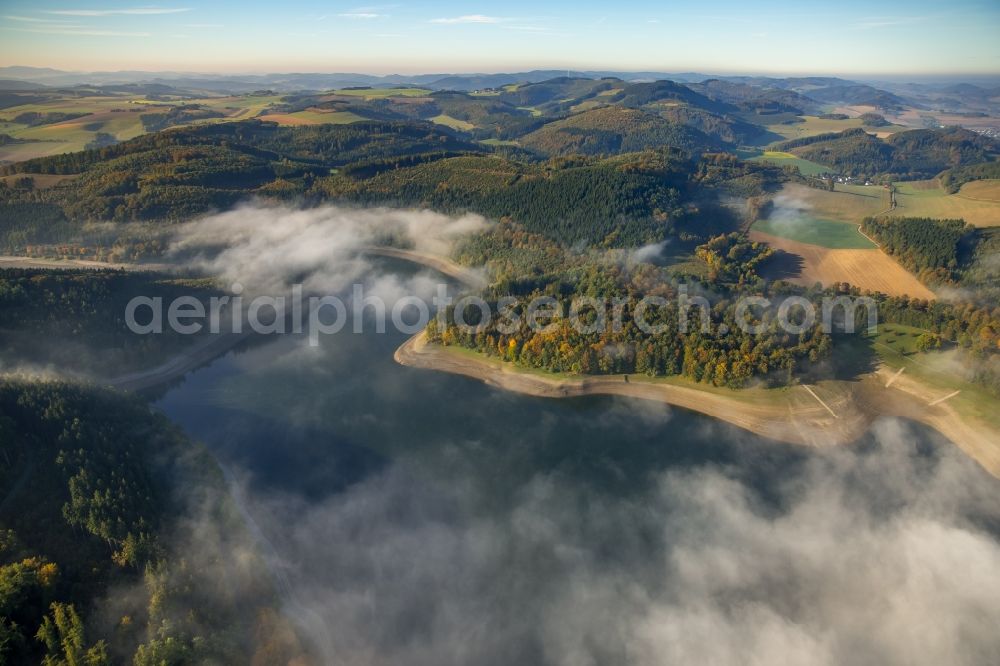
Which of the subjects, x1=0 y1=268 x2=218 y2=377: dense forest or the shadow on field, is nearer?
x1=0 y1=268 x2=218 y2=377: dense forest

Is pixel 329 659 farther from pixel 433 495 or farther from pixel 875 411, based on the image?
pixel 875 411

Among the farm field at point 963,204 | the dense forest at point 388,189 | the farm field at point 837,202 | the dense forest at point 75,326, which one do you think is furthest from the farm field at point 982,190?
the dense forest at point 75,326

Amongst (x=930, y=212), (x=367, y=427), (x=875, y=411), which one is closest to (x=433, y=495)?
(x=367, y=427)

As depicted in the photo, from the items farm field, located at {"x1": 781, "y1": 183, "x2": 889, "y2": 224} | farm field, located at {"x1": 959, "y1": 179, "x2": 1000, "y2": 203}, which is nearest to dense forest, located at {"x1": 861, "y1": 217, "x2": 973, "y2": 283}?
farm field, located at {"x1": 781, "y1": 183, "x2": 889, "y2": 224}

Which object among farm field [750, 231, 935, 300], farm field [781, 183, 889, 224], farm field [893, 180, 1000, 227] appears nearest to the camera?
farm field [750, 231, 935, 300]

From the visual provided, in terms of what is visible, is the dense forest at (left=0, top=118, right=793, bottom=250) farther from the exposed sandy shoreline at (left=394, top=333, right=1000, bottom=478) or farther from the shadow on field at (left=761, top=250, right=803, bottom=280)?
the exposed sandy shoreline at (left=394, top=333, right=1000, bottom=478)

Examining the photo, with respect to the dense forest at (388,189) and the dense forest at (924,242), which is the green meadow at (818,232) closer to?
the dense forest at (924,242)
